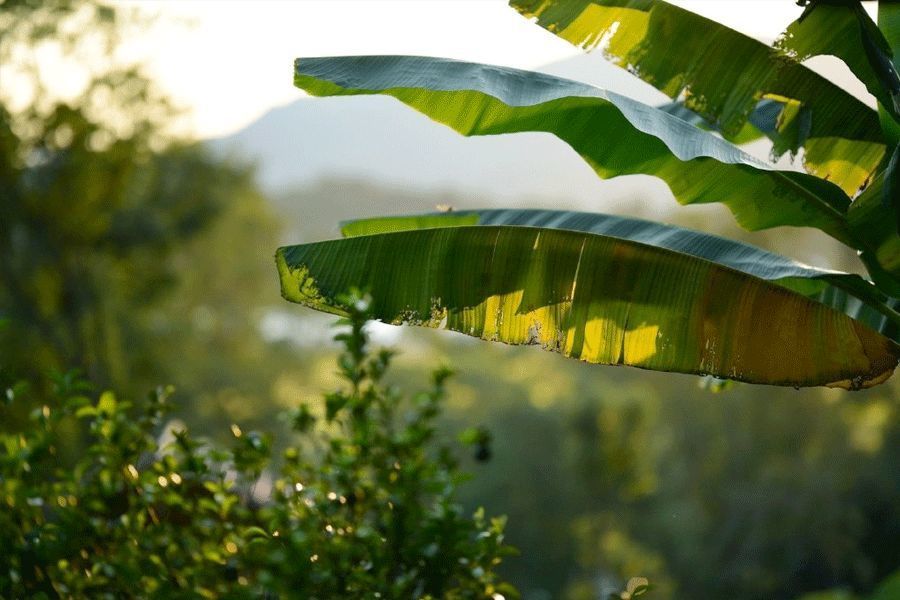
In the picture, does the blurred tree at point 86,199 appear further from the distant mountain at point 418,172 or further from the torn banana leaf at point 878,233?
the torn banana leaf at point 878,233

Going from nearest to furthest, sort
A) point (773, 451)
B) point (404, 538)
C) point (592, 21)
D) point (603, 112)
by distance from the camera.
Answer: point (404, 538) → point (603, 112) → point (592, 21) → point (773, 451)

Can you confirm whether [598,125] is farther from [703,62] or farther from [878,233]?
[878,233]

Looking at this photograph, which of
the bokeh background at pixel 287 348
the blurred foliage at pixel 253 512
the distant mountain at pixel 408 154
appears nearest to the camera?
the blurred foliage at pixel 253 512

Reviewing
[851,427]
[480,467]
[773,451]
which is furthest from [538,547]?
[851,427]

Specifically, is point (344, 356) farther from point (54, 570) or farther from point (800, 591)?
point (800, 591)

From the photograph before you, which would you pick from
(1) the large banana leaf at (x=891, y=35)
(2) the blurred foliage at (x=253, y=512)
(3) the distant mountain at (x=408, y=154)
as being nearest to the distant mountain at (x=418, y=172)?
(3) the distant mountain at (x=408, y=154)

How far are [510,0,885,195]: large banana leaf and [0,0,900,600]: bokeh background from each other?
9.83 feet

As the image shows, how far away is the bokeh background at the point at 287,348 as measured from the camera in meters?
11.5

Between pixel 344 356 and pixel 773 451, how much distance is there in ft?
52.1

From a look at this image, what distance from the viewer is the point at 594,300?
1.76m

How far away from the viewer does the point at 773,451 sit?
16.3m

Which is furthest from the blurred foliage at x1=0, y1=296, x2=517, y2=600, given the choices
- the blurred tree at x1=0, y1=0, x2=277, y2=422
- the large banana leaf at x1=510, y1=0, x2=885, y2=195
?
the blurred tree at x1=0, y1=0, x2=277, y2=422

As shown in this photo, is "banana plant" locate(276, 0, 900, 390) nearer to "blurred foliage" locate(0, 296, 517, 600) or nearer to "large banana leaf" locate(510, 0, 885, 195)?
"large banana leaf" locate(510, 0, 885, 195)

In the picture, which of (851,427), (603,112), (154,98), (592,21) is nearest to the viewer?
(603,112)
